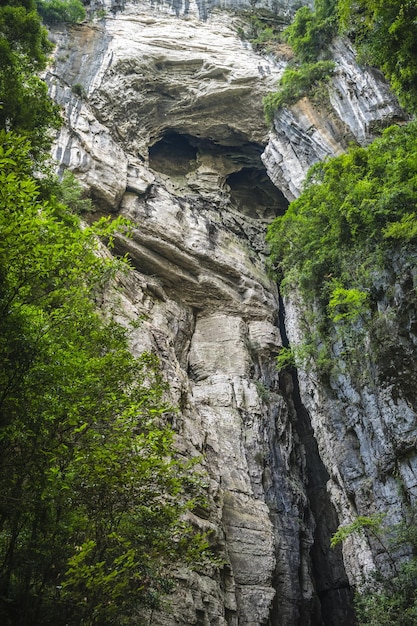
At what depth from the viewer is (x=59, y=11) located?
939 inches

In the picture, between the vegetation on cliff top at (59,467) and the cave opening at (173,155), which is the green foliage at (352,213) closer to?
the vegetation on cliff top at (59,467)

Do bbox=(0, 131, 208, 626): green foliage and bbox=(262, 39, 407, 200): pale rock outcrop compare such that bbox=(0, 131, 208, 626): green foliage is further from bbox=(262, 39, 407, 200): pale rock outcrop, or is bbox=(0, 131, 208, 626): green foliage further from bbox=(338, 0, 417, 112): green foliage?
bbox=(262, 39, 407, 200): pale rock outcrop

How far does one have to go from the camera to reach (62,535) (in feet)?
16.2

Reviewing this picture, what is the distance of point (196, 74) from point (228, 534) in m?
21.9

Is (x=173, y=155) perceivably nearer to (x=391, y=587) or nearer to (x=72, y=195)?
(x=72, y=195)

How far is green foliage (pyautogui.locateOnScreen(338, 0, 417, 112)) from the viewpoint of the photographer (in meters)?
9.68

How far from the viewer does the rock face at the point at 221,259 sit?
498 inches

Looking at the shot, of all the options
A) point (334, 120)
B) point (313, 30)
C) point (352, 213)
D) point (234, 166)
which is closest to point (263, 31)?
point (313, 30)

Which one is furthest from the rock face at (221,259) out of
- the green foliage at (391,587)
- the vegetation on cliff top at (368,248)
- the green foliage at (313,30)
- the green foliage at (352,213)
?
the green foliage at (352,213)

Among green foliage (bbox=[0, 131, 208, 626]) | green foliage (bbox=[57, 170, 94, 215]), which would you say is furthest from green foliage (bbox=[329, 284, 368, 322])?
green foliage (bbox=[57, 170, 94, 215])

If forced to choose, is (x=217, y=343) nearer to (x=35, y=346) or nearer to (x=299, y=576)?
(x=299, y=576)

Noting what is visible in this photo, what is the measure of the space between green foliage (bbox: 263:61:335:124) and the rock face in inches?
25.4

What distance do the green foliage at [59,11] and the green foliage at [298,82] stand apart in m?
11.5

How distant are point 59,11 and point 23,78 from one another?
63.5ft
